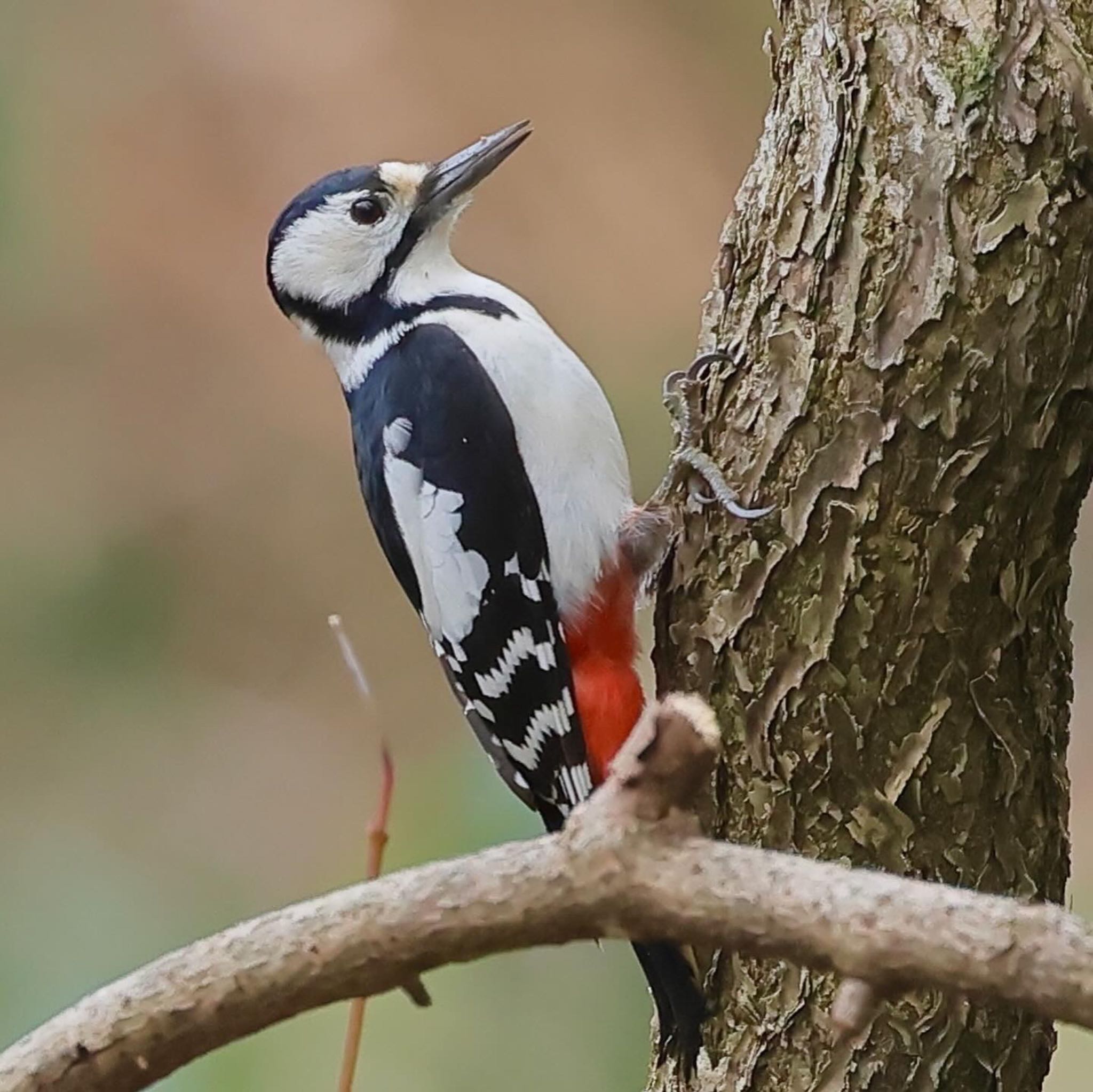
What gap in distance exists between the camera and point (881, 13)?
124 centimetres

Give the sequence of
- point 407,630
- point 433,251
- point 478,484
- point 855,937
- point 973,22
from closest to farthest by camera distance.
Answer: point 855,937 → point 973,22 → point 478,484 → point 433,251 → point 407,630

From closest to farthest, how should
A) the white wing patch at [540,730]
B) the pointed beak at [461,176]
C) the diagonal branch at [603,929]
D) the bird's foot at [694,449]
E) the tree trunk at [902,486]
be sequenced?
→ the diagonal branch at [603,929], the tree trunk at [902,486], the bird's foot at [694,449], the white wing patch at [540,730], the pointed beak at [461,176]

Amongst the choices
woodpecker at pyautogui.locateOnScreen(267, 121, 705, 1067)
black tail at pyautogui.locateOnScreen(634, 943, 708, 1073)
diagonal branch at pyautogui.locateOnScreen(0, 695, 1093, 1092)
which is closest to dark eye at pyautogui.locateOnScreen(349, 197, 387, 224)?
woodpecker at pyautogui.locateOnScreen(267, 121, 705, 1067)

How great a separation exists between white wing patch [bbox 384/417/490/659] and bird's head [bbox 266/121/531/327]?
211 mm

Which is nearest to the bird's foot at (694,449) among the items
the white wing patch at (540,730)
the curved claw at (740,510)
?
the curved claw at (740,510)

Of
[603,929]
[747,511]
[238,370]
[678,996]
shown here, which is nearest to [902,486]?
[747,511]

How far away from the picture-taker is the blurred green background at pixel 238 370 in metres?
2.62

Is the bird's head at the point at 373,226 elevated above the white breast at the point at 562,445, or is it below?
above

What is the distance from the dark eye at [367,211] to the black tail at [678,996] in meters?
0.80

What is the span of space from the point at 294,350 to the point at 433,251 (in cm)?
118

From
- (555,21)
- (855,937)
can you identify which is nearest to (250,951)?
(855,937)

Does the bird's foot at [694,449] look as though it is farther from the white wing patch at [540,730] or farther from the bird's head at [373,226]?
the bird's head at [373,226]

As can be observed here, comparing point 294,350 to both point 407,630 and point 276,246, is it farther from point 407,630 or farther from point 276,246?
point 276,246

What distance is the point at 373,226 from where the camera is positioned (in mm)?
1650
